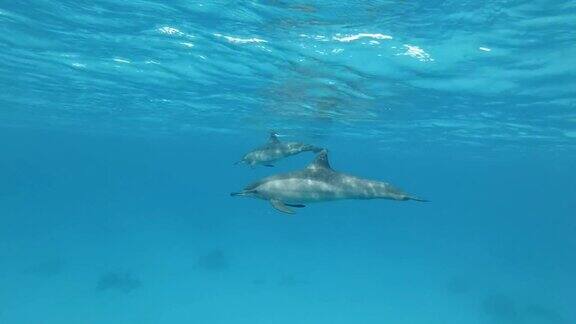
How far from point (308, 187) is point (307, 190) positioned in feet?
0.23

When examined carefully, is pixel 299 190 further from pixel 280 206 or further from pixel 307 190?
pixel 280 206

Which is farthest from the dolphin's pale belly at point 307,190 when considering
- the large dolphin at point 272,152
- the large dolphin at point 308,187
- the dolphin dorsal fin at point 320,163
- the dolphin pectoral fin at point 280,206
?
the large dolphin at point 272,152

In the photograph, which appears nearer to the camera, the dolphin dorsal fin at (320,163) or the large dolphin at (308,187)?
the large dolphin at (308,187)

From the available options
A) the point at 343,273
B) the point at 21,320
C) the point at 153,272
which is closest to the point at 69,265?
the point at 153,272

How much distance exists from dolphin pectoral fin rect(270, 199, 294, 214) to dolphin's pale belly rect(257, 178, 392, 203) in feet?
0.65

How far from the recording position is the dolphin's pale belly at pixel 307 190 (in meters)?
10.4

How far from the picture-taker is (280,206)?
33.3 feet

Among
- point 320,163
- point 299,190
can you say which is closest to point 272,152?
point 320,163

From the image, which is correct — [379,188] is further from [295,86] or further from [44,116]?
[44,116]

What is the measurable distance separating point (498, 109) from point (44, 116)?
151ft

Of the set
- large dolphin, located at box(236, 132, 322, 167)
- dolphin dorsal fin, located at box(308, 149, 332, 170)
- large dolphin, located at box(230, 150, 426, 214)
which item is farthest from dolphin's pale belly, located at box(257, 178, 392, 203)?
large dolphin, located at box(236, 132, 322, 167)

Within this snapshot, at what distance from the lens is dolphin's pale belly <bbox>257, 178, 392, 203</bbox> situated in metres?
10.4

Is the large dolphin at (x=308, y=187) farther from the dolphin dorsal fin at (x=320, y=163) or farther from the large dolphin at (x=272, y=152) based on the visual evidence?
the large dolphin at (x=272, y=152)

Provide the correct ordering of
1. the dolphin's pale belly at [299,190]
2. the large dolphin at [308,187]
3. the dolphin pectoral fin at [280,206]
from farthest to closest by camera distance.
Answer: the dolphin's pale belly at [299,190]
the large dolphin at [308,187]
the dolphin pectoral fin at [280,206]
